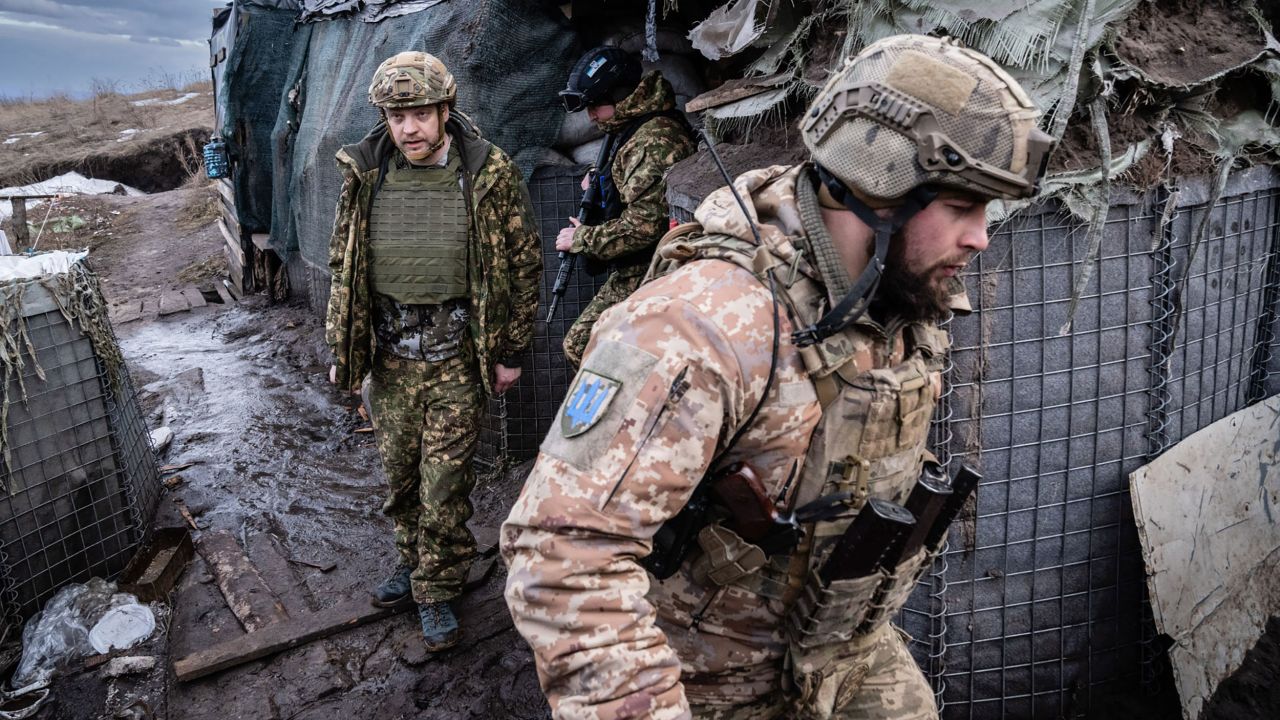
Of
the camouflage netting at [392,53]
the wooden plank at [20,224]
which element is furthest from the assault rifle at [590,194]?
the wooden plank at [20,224]

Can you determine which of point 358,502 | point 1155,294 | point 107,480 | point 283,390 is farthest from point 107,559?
point 1155,294

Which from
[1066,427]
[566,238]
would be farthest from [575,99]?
[1066,427]

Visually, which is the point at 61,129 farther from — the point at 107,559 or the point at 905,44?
the point at 905,44

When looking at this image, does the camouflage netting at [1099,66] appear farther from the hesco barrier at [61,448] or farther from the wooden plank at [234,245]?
the wooden plank at [234,245]

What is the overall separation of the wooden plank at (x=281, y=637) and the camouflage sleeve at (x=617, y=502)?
2.46 metres

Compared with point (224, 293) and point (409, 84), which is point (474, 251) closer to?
point (409, 84)

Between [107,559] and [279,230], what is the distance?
456 cm

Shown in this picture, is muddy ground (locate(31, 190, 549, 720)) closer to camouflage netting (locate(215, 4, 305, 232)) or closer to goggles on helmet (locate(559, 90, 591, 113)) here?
camouflage netting (locate(215, 4, 305, 232))

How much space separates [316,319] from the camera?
7.70 metres

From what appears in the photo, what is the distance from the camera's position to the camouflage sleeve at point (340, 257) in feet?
10.9

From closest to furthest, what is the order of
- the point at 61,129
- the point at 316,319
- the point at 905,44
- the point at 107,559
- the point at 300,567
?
1. the point at 905,44
2. the point at 107,559
3. the point at 300,567
4. the point at 316,319
5. the point at 61,129

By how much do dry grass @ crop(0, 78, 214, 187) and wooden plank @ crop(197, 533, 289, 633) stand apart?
12.9 meters

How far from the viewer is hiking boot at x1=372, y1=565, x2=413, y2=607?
3.66 meters

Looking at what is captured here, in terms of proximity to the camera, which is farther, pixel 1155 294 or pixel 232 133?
pixel 232 133
